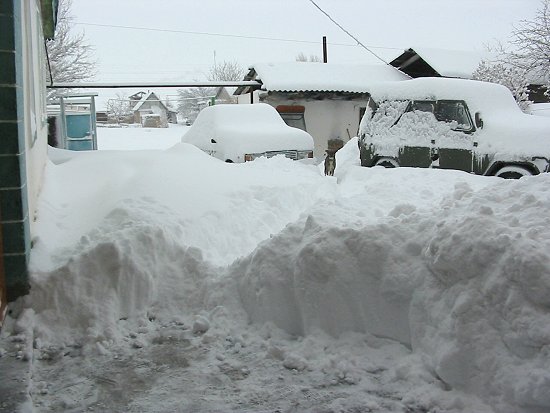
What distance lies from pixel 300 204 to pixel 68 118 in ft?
34.9

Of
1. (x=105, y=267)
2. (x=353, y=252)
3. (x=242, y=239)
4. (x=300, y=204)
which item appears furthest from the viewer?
(x=300, y=204)

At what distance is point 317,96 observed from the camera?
20516mm

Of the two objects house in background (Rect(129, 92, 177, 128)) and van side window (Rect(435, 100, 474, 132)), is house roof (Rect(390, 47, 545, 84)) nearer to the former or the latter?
van side window (Rect(435, 100, 474, 132))

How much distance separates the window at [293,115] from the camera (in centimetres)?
2019

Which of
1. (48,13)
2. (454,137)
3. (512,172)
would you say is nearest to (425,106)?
(454,137)

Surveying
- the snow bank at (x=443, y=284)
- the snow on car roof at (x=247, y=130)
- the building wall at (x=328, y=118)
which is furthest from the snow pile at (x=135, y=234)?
the building wall at (x=328, y=118)

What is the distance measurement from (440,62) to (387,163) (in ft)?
40.7

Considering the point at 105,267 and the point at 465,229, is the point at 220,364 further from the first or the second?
the point at 465,229

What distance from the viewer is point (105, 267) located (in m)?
3.96

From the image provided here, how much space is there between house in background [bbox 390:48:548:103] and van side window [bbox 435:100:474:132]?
1139cm

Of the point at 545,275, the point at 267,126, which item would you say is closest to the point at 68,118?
the point at 267,126

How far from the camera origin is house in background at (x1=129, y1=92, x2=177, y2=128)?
38.2 meters

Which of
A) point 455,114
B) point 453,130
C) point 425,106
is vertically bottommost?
point 453,130

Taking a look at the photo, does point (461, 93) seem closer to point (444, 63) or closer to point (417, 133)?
point (417, 133)
